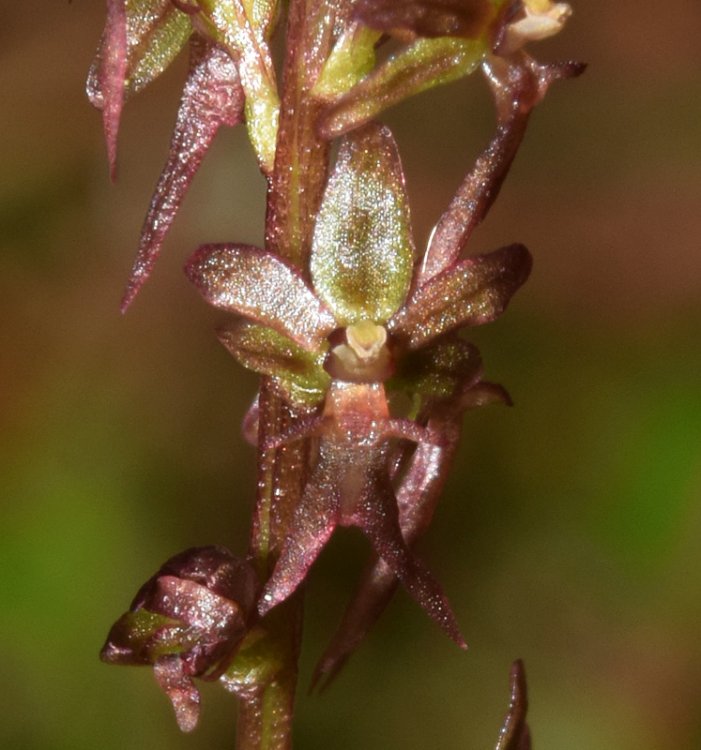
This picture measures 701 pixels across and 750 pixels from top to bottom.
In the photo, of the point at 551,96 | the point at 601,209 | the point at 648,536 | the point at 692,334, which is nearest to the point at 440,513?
the point at 648,536

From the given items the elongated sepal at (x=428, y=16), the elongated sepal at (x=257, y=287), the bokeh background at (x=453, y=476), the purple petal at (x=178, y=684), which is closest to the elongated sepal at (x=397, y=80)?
the elongated sepal at (x=428, y=16)

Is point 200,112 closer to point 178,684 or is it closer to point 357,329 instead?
point 357,329

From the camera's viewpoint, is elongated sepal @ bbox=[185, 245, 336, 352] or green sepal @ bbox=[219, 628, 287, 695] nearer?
elongated sepal @ bbox=[185, 245, 336, 352]

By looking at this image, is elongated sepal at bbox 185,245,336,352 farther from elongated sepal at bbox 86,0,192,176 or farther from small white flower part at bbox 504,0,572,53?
small white flower part at bbox 504,0,572,53

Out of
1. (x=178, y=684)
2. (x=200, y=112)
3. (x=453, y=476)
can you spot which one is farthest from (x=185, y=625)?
(x=453, y=476)

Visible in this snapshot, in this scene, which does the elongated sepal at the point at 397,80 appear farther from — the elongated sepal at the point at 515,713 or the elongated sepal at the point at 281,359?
the elongated sepal at the point at 515,713

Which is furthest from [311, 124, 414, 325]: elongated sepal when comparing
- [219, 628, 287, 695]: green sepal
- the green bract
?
[219, 628, 287, 695]: green sepal
